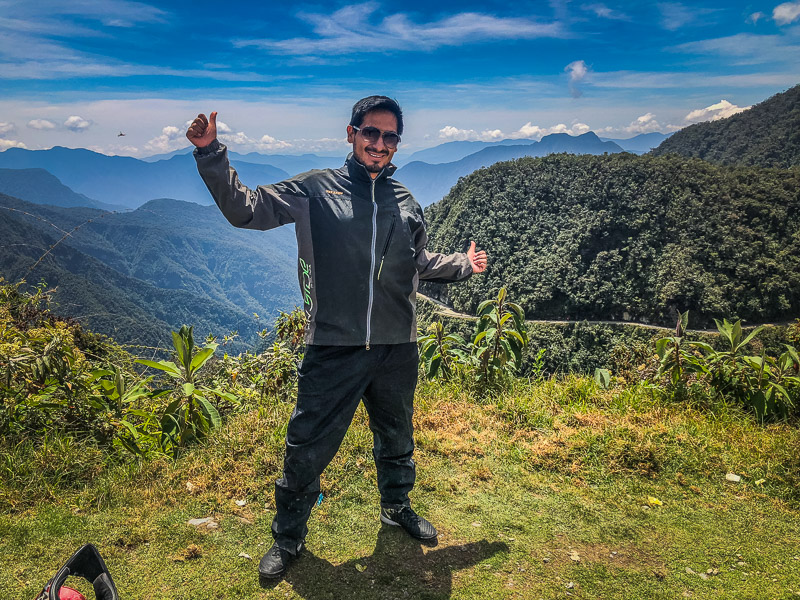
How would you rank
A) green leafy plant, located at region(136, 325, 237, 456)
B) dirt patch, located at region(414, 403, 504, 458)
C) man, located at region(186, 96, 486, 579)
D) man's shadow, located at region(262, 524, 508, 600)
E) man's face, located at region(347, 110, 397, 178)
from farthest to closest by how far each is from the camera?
dirt patch, located at region(414, 403, 504, 458), green leafy plant, located at region(136, 325, 237, 456), man's face, located at region(347, 110, 397, 178), man, located at region(186, 96, 486, 579), man's shadow, located at region(262, 524, 508, 600)

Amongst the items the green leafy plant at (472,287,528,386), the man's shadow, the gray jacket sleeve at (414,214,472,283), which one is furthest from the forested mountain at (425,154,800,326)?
the man's shadow

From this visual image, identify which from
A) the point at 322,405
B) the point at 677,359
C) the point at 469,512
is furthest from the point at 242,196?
the point at 677,359

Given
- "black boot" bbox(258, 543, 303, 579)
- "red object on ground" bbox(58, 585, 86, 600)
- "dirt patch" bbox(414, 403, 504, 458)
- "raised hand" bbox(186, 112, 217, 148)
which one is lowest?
"black boot" bbox(258, 543, 303, 579)

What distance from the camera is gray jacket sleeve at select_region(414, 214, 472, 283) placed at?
2467 millimetres

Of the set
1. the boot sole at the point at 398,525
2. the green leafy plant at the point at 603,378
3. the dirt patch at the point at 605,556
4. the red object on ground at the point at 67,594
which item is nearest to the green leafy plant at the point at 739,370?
the green leafy plant at the point at 603,378

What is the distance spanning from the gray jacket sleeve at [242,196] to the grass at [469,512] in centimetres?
158

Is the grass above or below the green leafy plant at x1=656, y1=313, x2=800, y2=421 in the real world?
below

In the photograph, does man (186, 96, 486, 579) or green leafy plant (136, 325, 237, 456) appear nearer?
man (186, 96, 486, 579)

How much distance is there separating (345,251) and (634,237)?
8118 centimetres

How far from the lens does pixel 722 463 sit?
10.1 feet

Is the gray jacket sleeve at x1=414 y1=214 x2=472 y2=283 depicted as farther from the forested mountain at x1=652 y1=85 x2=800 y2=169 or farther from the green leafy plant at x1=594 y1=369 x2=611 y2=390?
Answer: the forested mountain at x1=652 y1=85 x2=800 y2=169

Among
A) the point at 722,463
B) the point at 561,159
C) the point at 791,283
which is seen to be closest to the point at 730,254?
the point at 791,283

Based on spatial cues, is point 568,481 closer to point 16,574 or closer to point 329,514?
point 329,514

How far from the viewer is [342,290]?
2195 millimetres
